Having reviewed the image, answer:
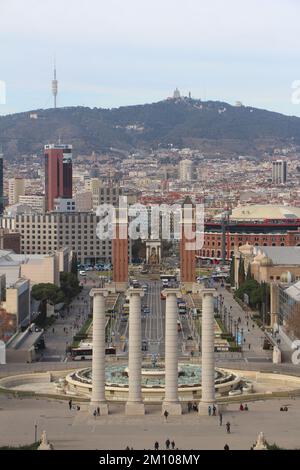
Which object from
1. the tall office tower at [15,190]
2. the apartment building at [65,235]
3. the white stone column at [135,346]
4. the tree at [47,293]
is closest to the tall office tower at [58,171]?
the tall office tower at [15,190]

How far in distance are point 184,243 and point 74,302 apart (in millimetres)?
13397

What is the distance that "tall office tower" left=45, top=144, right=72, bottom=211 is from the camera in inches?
5679

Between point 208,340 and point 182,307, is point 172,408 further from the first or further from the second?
point 182,307

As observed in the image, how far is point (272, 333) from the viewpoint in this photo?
54281mm

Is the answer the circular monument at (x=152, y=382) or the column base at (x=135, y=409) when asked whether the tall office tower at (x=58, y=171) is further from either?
the column base at (x=135, y=409)

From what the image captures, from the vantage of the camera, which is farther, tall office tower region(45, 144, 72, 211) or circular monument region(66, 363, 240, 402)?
tall office tower region(45, 144, 72, 211)

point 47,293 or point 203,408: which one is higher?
point 47,293

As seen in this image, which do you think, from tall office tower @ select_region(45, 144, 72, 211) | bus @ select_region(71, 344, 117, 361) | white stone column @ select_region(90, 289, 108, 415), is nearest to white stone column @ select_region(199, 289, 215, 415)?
white stone column @ select_region(90, 289, 108, 415)

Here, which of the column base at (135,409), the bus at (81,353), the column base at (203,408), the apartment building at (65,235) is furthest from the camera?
the apartment building at (65,235)

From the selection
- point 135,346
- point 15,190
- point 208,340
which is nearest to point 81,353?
point 135,346

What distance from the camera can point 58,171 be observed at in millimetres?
147750

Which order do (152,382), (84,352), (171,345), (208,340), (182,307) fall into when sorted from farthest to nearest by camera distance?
(182,307), (84,352), (152,382), (171,345), (208,340)

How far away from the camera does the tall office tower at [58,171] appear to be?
14425cm

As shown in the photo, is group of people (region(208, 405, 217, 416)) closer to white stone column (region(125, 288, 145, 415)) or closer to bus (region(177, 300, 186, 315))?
white stone column (region(125, 288, 145, 415))
